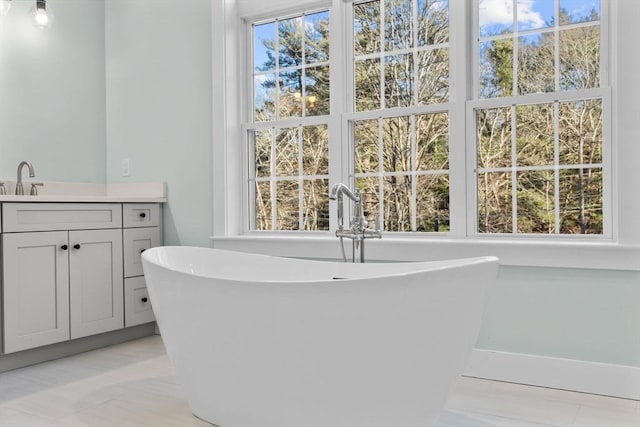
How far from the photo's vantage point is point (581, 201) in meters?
2.44

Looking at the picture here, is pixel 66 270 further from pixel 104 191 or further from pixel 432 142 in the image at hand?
pixel 432 142

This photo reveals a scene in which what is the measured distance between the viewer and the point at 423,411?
5.63 ft

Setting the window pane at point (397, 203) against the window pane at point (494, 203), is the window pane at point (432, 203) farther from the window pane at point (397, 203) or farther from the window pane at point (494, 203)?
the window pane at point (494, 203)

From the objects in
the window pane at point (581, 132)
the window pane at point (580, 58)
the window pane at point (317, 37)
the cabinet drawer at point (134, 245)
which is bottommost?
the cabinet drawer at point (134, 245)

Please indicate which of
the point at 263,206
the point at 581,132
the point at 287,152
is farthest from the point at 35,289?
the point at 581,132

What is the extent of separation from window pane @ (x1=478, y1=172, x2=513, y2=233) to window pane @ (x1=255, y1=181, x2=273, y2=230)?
1273 millimetres

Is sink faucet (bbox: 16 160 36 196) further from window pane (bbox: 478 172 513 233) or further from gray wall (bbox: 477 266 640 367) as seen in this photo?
gray wall (bbox: 477 266 640 367)

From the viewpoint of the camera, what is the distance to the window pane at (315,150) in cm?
312

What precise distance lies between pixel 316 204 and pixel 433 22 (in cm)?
117

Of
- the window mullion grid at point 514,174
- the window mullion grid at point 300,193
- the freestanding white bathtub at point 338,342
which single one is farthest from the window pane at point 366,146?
the freestanding white bathtub at point 338,342

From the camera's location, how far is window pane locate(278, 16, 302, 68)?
321 cm

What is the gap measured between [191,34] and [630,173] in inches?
102

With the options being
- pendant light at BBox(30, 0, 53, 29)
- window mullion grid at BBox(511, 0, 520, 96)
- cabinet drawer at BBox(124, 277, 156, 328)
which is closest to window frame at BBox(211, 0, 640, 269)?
window mullion grid at BBox(511, 0, 520, 96)

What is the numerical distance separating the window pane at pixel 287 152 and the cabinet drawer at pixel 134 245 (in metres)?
0.94
